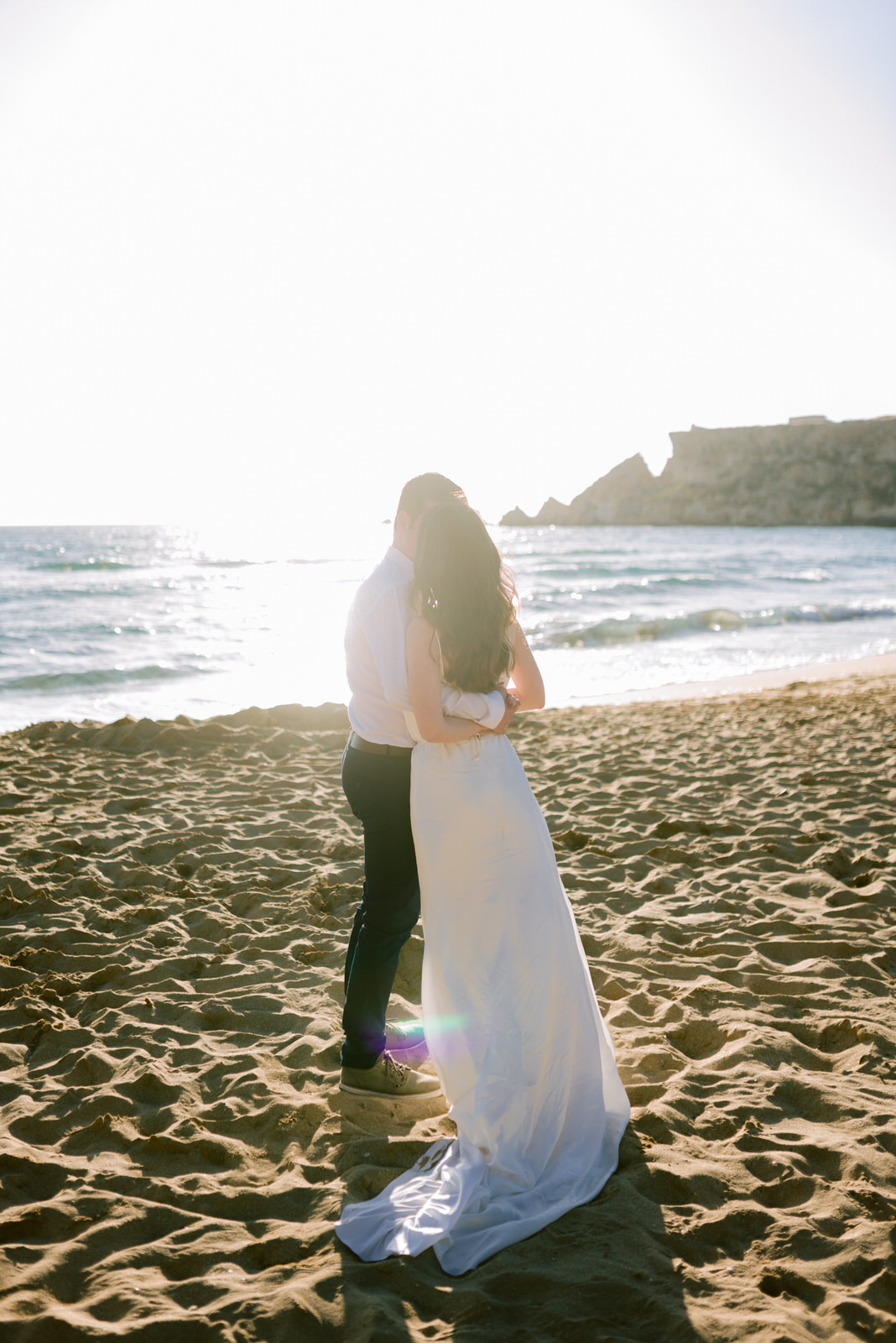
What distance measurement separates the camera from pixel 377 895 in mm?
2709

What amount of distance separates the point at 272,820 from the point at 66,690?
7.65 meters

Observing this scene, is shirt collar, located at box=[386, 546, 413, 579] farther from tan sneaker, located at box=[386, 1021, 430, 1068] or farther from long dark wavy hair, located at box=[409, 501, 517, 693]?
tan sneaker, located at box=[386, 1021, 430, 1068]

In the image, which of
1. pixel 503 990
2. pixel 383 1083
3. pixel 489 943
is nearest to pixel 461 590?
pixel 489 943

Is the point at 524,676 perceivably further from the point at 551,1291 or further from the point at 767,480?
the point at 767,480

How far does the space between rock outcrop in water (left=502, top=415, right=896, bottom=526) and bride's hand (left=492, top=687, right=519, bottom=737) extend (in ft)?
241

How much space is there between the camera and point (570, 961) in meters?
2.52

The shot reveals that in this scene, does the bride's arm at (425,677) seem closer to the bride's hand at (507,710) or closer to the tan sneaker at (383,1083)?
the bride's hand at (507,710)

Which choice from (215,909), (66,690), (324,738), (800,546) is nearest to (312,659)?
(66,690)

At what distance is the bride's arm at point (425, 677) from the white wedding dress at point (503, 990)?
0.13 m

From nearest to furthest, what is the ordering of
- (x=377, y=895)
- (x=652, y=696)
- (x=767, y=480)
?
(x=377, y=895) → (x=652, y=696) → (x=767, y=480)

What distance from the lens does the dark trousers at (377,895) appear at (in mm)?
2621

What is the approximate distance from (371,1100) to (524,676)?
1.54 metres

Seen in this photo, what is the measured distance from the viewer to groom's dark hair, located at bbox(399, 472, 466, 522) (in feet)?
8.14

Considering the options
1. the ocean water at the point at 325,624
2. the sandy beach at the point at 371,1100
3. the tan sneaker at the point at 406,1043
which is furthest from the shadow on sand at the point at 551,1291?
the ocean water at the point at 325,624
